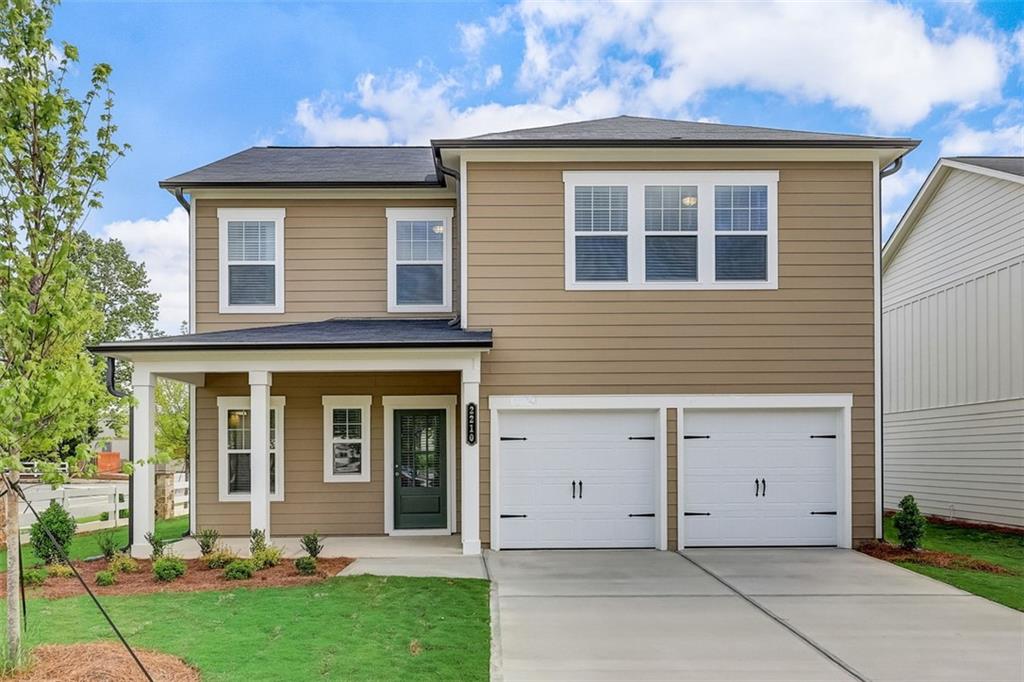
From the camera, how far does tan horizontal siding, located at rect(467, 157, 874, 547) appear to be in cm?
1100

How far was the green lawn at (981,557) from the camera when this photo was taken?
844 cm

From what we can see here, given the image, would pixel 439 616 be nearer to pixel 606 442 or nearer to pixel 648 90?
pixel 606 442

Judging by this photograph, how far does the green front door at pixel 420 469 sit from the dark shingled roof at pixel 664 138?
14.4 feet

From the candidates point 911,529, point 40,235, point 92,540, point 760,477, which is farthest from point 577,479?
point 92,540

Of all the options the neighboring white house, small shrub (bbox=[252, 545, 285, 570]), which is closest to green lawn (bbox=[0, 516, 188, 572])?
small shrub (bbox=[252, 545, 285, 570])

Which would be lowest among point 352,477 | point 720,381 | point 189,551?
point 189,551

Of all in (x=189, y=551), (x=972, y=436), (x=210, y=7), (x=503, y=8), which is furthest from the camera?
(x=503, y=8)

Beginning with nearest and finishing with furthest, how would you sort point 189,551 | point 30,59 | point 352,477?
point 30,59, point 189,551, point 352,477

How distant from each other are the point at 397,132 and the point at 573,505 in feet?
65.8

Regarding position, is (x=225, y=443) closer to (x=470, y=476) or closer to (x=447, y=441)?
(x=447, y=441)

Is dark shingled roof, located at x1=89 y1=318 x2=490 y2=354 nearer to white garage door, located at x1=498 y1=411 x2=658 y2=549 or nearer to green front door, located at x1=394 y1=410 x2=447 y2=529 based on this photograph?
white garage door, located at x1=498 y1=411 x2=658 y2=549

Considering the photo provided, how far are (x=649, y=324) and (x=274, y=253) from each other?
6.00m

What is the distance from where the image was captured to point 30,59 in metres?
5.48

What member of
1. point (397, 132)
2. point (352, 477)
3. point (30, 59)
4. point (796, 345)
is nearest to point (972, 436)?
point (796, 345)
